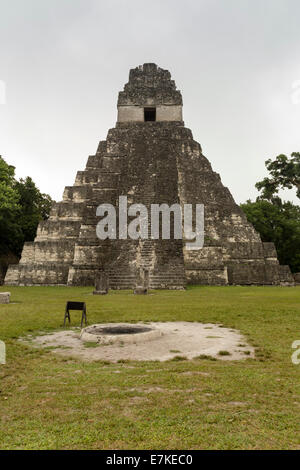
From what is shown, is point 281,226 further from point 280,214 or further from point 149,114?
point 149,114

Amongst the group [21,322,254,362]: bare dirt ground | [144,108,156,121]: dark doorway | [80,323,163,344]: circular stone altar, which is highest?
[144,108,156,121]: dark doorway

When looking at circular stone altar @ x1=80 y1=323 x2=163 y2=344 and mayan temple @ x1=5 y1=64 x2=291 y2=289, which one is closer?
circular stone altar @ x1=80 y1=323 x2=163 y2=344

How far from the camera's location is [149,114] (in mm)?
28438

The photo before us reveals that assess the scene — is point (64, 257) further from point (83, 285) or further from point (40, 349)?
point (40, 349)

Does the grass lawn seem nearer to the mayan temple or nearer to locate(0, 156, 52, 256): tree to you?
the mayan temple

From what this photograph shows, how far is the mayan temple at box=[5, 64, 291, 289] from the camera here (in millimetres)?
18141

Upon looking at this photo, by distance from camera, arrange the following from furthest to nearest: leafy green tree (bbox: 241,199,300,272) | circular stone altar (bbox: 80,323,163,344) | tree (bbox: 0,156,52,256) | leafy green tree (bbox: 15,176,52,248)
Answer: leafy green tree (bbox: 241,199,300,272)
leafy green tree (bbox: 15,176,52,248)
tree (bbox: 0,156,52,256)
circular stone altar (bbox: 80,323,163,344)

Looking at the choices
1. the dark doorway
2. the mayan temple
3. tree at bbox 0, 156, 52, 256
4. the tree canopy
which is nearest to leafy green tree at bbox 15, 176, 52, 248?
tree at bbox 0, 156, 52, 256

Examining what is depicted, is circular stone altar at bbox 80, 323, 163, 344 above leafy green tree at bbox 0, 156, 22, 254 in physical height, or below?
below

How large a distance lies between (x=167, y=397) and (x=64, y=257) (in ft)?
58.9

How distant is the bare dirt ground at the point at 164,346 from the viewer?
4938 millimetres

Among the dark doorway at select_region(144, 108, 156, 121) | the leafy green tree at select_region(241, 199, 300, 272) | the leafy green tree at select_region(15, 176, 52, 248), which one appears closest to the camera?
the dark doorway at select_region(144, 108, 156, 121)

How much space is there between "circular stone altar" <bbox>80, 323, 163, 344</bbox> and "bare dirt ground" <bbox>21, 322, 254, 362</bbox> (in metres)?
0.10
